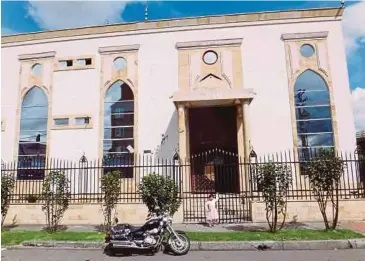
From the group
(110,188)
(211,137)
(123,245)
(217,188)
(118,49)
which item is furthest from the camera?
(211,137)

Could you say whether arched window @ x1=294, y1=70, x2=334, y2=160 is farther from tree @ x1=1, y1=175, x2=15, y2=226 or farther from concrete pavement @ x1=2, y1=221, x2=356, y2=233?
tree @ x1=1, y1=175, x2=15, y2=226

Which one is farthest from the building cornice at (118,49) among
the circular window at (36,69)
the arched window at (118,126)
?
the circular window at (36,69)

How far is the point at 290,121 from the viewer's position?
18.0 metres

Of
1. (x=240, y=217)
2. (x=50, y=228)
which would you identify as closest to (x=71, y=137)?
(x=50, y=228)

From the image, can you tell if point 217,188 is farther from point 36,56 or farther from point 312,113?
point 36,56

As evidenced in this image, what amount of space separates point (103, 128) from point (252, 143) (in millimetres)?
8556

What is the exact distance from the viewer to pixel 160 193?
37.2 ft

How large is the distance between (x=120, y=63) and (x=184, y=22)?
14.9 feet

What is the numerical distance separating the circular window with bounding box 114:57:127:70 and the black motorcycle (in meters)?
12.8

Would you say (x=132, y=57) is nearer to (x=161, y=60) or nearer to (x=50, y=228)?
(x=161, y=60)

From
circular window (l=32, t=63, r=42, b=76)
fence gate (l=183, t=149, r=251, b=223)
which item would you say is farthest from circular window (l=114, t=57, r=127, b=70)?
fence gate (l=183, t=149, r=251, b=223)

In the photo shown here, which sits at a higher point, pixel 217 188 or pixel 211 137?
pixel 211 137

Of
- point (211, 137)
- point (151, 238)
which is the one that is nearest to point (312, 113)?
point (211, 137)

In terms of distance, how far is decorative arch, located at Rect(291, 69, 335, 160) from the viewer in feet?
58.4
